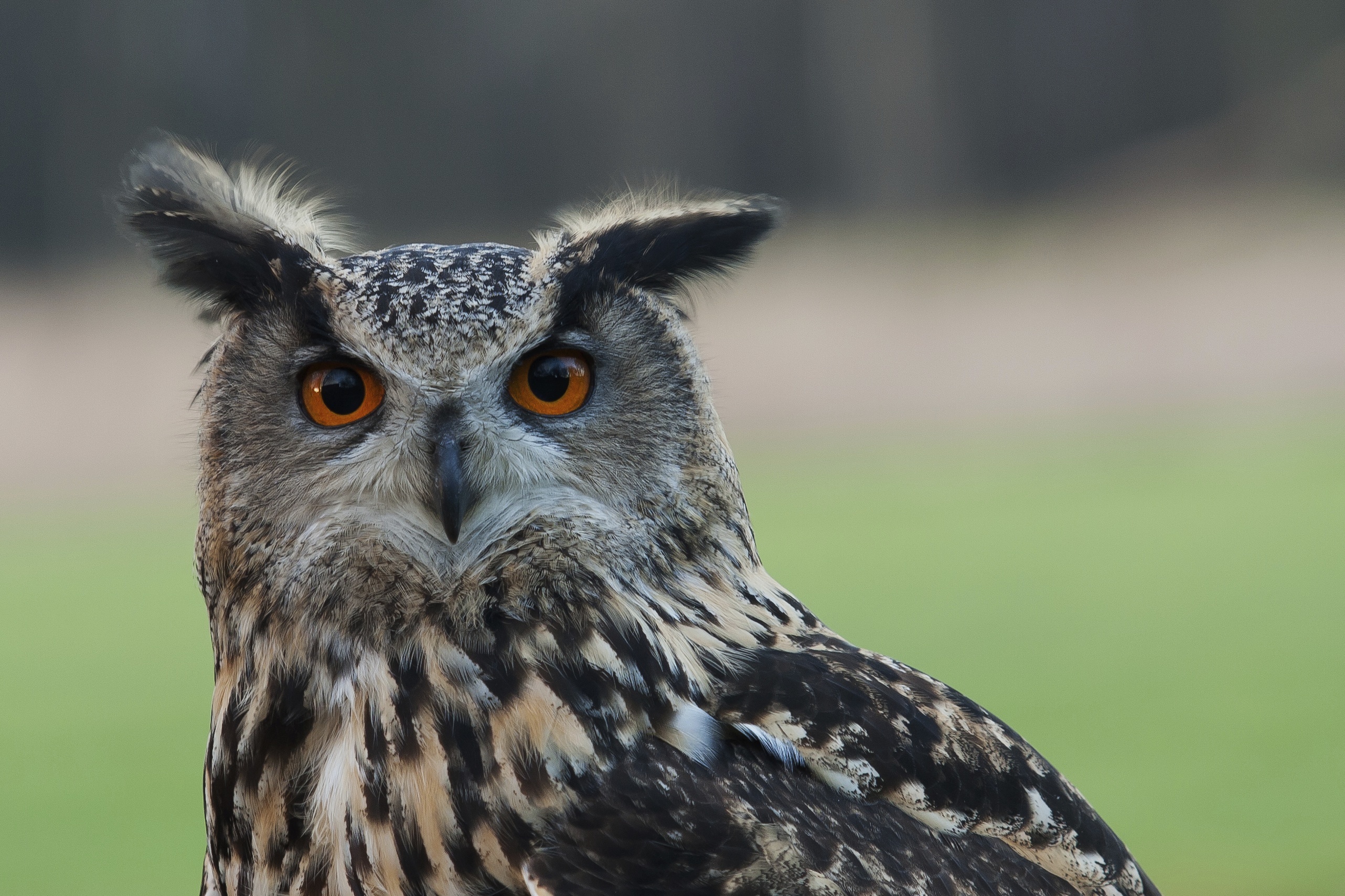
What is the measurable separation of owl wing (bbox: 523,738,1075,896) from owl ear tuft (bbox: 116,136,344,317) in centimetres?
63

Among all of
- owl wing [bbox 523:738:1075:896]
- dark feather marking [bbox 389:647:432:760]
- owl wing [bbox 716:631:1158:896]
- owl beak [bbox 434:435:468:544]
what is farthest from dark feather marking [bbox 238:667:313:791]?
owl wing [bbox 716:631:1158:896]

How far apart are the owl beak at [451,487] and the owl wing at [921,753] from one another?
12.5 inches

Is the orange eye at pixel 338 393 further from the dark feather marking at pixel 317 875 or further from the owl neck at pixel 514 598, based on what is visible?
the dark feather marking at pixel 317 875

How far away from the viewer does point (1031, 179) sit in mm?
13516

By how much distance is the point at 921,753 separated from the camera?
4.35 feet

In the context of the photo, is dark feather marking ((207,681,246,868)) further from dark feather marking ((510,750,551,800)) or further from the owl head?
dark feather marking ((510,750,551,800))

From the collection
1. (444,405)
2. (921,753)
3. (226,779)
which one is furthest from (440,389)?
(921,753)

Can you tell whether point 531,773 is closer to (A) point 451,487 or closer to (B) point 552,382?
(A) point 451,487

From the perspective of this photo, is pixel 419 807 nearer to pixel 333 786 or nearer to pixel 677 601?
pixel 333 786

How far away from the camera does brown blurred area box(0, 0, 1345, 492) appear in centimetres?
1172

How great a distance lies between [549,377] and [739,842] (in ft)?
1.75

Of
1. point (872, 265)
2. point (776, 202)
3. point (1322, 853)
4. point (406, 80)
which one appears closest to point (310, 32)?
point (406, 80)

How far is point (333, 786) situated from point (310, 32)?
12396 mm

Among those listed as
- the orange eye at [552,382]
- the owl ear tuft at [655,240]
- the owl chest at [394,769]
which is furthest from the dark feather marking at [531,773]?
the owl ear tuft at [655,240]
